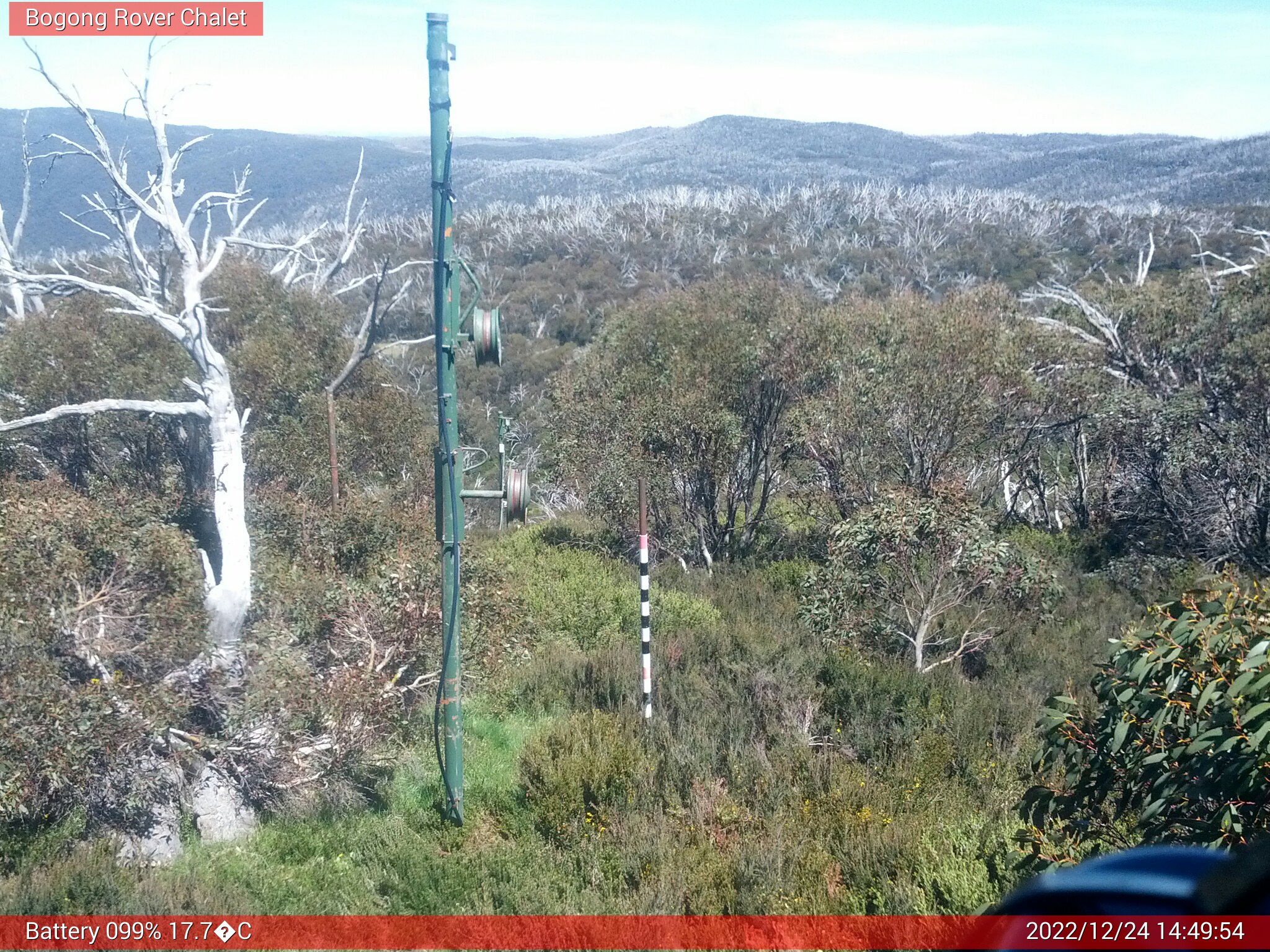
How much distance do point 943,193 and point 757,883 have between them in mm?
70134

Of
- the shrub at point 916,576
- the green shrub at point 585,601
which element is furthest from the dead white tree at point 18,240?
the shrub at point 916,576

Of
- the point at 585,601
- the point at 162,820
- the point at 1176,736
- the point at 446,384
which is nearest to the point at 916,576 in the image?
the point at 585,601

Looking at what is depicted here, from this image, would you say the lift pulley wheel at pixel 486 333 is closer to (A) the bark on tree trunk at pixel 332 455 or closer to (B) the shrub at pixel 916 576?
(B) the shrub at pixel 916 576

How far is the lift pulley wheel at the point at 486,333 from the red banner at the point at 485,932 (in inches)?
118

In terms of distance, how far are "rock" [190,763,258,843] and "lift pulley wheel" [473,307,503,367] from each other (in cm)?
316

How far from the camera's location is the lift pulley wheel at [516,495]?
5.98m

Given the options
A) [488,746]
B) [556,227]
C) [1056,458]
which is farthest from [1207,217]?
[488,746]

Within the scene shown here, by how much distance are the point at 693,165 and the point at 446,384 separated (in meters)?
98.5

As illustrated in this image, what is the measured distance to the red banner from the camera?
15.4 ft

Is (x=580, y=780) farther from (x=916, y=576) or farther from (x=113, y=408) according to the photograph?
(x=916, y=576)

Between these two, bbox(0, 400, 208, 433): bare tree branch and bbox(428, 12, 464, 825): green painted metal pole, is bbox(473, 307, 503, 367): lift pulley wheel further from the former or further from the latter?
bbox(0, 400, 208, 433): bare tree branch

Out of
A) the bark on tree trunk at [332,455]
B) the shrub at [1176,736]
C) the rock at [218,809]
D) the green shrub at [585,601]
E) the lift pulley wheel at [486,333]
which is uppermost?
the lift pulley wheel at [486,333]

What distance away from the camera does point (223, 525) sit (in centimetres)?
789

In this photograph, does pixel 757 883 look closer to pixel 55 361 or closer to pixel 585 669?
pixel 585 669
